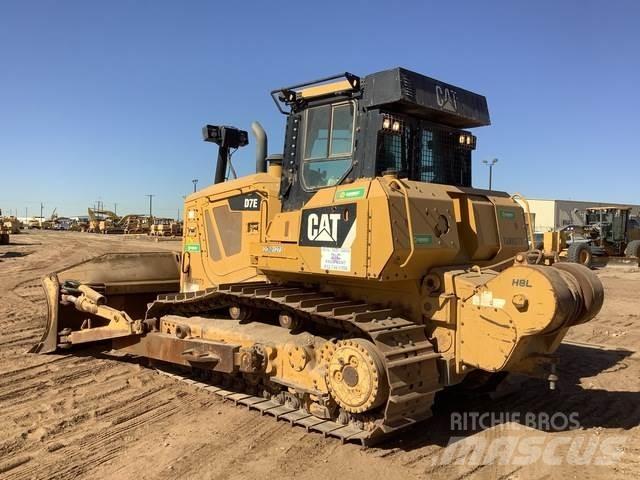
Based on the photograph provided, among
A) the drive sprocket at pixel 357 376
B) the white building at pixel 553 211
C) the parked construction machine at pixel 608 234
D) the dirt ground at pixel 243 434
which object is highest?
the white building at pixel 553 211

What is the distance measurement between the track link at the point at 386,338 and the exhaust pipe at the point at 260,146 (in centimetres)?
210

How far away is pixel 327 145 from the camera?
5.50 m

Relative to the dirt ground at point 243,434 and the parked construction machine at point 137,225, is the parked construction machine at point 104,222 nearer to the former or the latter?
the parked construction machine at point 137,225

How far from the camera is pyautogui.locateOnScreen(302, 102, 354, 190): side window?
5328 millimetres

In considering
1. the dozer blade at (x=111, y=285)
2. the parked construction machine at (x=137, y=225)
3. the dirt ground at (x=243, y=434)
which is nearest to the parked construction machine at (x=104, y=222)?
the parked construction machine at (x=137, y=225)

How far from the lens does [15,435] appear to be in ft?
16.0

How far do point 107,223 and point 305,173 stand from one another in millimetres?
59127

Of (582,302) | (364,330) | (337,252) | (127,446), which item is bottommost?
(127,446)

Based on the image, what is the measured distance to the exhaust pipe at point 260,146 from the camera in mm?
7094

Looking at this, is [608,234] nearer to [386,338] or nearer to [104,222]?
[386,338]

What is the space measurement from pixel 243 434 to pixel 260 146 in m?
3.84

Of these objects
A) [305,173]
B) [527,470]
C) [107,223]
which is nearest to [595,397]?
[527,470]

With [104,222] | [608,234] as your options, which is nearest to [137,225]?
[104,222]

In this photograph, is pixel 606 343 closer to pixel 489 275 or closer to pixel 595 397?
pixel 595 397
